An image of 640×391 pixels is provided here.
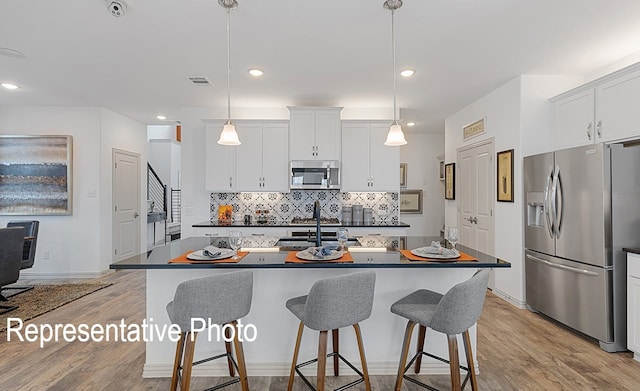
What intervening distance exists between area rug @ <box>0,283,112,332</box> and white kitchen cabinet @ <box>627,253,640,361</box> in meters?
5.40

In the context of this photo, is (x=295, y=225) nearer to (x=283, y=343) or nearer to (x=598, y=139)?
(x=283, y=343)

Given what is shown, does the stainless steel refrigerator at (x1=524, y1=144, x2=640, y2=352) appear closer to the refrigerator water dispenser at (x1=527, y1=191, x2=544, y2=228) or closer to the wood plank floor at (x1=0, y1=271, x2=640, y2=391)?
the refrigerator water dispenser at (x1=527, y1=191, x2=544, y2=228)

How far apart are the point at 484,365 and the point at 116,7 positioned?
12.2ft

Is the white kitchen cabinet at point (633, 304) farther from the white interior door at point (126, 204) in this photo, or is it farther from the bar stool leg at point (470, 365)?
the white interior door at point (126, 204)

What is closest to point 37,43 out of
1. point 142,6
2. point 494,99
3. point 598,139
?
point 142,6

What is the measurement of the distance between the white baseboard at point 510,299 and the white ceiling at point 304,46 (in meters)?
2.55

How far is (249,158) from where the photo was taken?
15.9 feet

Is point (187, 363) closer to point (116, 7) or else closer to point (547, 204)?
point (116, 7)

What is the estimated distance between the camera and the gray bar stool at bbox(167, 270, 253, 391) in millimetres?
1768

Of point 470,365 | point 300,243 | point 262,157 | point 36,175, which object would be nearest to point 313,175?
point 262,157

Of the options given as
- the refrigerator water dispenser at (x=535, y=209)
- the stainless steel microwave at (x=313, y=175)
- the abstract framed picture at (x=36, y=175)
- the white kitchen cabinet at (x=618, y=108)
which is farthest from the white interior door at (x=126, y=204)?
the white kitchen cabinet at (x=618, y=108)

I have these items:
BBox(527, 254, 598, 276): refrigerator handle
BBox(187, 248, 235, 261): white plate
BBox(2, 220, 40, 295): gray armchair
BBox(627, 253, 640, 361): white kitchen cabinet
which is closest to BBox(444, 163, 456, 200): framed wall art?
BBox(527, 254, 598, 276): refrigerator handle

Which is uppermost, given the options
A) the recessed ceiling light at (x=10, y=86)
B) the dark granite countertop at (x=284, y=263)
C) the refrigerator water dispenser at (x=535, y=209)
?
the recessed ceiling light at (x=10, y=86)

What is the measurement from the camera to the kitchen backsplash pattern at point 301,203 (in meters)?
5.09
